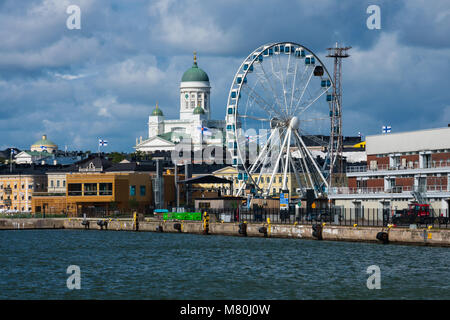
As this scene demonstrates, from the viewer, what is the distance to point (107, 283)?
55.6 m

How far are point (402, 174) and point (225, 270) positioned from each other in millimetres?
40862

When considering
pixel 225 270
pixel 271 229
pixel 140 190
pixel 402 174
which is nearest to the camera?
pixel 225 270

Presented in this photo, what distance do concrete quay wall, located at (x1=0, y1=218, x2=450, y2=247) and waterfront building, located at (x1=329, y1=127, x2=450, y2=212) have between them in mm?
13612

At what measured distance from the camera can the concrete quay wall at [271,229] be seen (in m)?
71.6

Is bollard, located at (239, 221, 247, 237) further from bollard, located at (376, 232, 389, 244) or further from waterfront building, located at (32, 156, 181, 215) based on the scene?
waterfront building, located at (32, 156, 181, 215)

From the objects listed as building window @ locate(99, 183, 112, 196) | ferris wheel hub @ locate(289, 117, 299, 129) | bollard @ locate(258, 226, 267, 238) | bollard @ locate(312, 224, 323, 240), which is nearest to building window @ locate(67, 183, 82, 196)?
building window @ locate(99, 183, 112, 196)

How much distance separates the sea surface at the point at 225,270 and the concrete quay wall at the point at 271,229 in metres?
0.82

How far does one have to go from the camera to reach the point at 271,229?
8869 cm

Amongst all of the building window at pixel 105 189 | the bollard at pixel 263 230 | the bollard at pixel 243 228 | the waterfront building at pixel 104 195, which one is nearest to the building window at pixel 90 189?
the waterfront building at pixel 104 195

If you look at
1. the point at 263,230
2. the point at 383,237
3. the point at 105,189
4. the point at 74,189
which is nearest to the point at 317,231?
the point at 263,230

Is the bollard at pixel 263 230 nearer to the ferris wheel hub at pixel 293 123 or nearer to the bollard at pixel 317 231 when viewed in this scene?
the bollard at pixel 317 231

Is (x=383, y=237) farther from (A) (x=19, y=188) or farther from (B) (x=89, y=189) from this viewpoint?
(A) (x=19, y=188)
